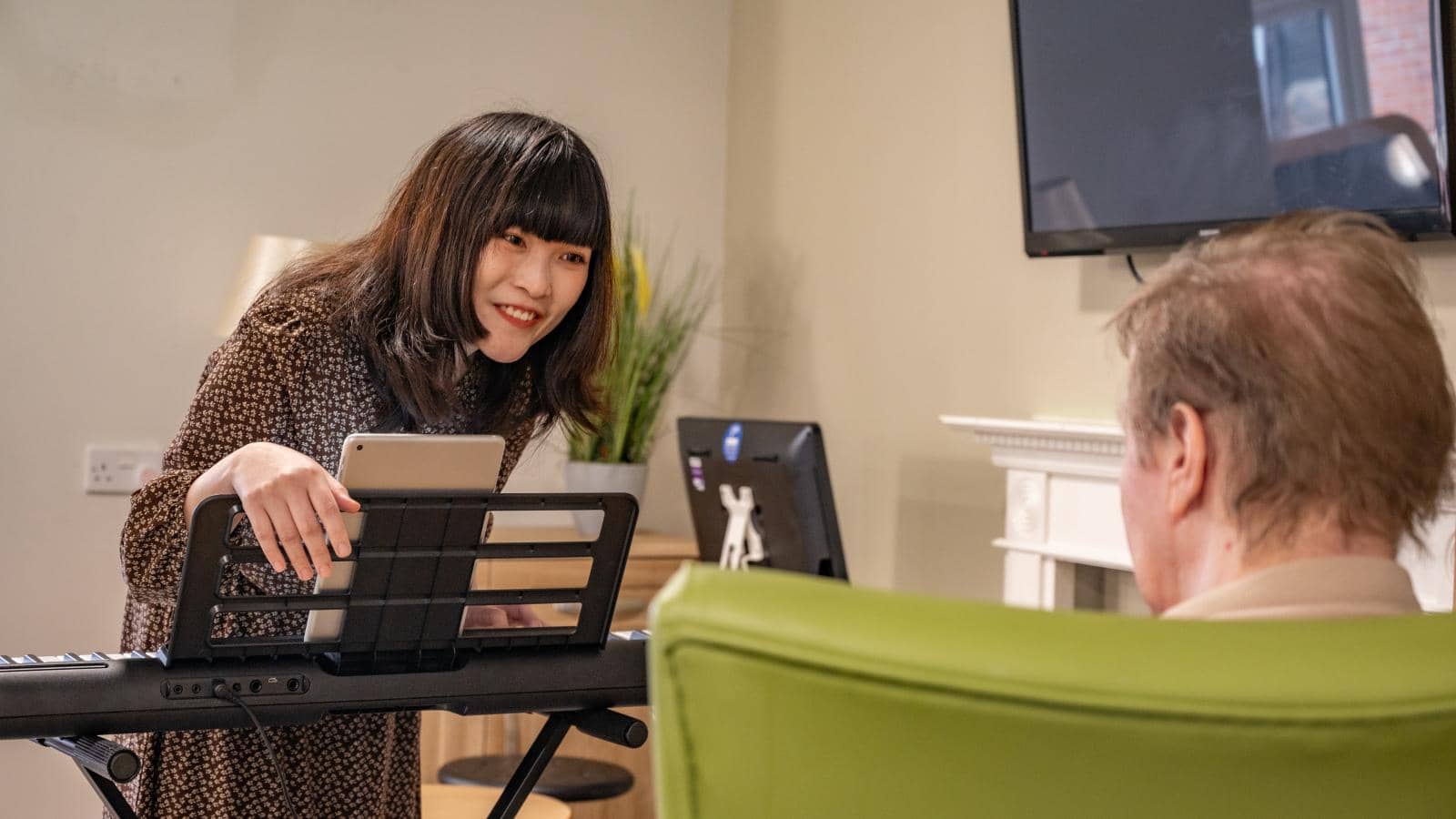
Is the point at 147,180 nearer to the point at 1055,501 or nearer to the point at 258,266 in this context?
the point at 258,266

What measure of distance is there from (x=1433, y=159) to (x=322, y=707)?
1.68m

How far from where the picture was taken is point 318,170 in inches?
145

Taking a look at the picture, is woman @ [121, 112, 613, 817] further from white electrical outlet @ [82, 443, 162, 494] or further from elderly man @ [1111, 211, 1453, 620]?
white electrical outlet @ [82, 443, 162, 494]

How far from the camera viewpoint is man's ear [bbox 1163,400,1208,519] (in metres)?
0.79

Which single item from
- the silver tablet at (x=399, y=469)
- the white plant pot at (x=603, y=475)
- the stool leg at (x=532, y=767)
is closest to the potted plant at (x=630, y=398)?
the white plant pot at (x=603, y=475)

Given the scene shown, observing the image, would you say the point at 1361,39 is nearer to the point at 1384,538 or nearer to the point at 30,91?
the point at 1384,538

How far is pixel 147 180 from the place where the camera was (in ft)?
11.5

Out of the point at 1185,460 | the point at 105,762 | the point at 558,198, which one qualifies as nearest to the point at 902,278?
the point at 558,198

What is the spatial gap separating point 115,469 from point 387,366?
2.22 m

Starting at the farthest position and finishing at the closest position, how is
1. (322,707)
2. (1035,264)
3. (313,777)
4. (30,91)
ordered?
(30,91) < (1035,264) < (313,777) < (322,707)

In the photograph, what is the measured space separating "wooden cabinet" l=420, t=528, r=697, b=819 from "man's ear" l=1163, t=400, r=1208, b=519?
2.34 m

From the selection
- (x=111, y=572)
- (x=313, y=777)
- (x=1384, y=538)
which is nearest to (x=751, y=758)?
(x=1384, y=538)

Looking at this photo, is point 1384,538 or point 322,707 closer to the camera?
point 1384,538

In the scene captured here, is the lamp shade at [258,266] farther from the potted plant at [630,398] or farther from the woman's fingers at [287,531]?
the woman's fingers at [287,531]
